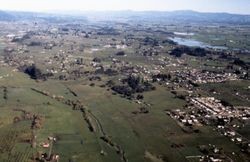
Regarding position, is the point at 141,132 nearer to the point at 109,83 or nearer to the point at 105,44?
the point at 109,83

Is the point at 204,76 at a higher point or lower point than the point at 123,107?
higher

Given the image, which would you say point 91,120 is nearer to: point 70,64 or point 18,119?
point 18,119

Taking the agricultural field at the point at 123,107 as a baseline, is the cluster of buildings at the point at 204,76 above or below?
above

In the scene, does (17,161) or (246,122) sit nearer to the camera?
(17,161)

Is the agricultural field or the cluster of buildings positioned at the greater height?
→ the cluster of buildings

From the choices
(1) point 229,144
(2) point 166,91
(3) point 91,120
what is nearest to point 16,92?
(3) point 91,120

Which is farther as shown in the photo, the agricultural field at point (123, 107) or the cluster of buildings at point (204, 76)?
the cluster of buildings at point (204, 76)

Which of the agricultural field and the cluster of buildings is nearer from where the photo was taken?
the agricultural field

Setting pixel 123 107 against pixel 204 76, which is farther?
pixel 204 76

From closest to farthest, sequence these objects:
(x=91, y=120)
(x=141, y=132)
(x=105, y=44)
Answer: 1. (x=141, y=132)
2. (x=91, y=120)
3. (x=105, y=44)

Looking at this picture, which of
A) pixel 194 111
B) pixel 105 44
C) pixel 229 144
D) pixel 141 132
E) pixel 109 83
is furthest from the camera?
pixel 105 44
